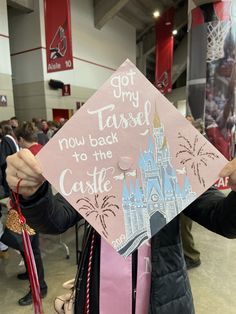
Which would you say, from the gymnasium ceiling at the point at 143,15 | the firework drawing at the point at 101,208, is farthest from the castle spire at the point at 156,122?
the gymnasium ceiling at the point at 143,15

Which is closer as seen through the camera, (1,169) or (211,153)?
(211,153)

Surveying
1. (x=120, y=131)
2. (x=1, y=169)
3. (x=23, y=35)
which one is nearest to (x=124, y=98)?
(x=120, y=131)

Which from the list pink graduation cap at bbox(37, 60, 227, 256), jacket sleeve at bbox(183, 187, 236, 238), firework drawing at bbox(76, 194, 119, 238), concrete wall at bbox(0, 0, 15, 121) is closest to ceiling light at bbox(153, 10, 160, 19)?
concrete wall at bbox(0, 0, 15, 121)

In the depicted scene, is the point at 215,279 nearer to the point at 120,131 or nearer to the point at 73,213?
the point at 73,213

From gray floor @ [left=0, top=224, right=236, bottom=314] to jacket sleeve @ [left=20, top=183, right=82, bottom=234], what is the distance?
62.1 inches

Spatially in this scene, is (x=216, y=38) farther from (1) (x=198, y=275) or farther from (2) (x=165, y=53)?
(2) (x=165, y=53)

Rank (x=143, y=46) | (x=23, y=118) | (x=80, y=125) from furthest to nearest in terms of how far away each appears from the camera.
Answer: (x=143, y=46) < (x=23, y=118) < (x=80, y=125)

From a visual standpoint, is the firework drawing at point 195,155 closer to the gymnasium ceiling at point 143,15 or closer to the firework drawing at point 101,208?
the firework drawing at point 101,208

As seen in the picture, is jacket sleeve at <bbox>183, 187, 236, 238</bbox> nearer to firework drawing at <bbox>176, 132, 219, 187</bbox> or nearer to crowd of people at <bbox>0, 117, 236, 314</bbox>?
crowd of people at <bbox>0, 117, 236, 314</bbox>

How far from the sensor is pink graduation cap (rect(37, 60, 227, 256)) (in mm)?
725

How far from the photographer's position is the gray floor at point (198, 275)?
2.21m

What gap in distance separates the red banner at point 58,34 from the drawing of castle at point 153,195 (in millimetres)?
5852

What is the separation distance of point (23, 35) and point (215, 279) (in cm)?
886

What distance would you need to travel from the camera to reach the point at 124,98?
2.40ft
